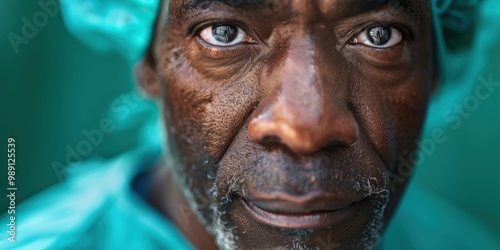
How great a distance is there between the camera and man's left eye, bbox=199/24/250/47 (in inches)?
56.6

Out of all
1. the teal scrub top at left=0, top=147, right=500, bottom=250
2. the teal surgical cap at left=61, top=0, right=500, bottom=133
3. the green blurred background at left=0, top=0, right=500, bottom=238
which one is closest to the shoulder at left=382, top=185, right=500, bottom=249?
the teal scrub top at left=0, top=147, right=500, bottom=250

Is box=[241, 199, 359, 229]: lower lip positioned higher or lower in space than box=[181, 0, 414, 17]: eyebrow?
lower

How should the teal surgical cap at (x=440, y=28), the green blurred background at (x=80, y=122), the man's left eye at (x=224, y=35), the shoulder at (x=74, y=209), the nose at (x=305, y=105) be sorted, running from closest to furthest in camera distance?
the nose at (x=305, y=105)
the man's left eye at (x=224, y=35)
the teal surgical cap at (x=440, y=28)
the shoulder at (x=74, y=209)
the green blurred background at (x=80, y=122)

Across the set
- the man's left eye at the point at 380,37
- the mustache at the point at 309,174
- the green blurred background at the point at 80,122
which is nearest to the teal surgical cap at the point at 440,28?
the man's left eye at the point at 380,37

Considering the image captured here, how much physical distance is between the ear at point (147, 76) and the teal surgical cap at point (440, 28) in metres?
0.02

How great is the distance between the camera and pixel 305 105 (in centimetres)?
125

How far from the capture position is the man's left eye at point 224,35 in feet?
→ 4.72

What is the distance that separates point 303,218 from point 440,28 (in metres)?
0.65

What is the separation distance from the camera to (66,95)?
285 centimetres

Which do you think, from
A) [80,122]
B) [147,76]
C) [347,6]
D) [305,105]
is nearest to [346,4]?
[347,6]

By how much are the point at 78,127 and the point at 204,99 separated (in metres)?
1.54

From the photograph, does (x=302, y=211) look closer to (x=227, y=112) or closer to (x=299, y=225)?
(x=299, y=225)

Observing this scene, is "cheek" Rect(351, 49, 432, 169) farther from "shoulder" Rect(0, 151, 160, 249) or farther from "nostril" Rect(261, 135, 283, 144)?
"shoulder" Rect(0, 151, 160, 249)

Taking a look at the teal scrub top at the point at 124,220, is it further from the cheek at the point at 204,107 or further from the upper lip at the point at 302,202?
the upper lip at the point at 302,202
